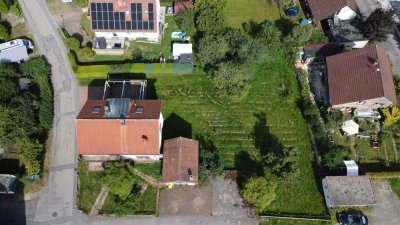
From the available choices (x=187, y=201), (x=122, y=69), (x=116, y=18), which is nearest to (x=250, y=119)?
(x=187, y=201)

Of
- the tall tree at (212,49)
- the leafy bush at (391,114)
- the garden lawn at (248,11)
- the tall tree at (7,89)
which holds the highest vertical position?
the garden lawn at (248,11)

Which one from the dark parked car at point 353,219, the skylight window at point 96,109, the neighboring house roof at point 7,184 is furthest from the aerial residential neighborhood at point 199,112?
the skylight window at point 96,109

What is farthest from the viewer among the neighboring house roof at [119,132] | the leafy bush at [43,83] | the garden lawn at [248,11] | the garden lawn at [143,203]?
the garden lawn at [248,11]

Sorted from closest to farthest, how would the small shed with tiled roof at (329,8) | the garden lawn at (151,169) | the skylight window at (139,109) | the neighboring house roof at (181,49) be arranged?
the skylight window at (139,109) → the garden lawn at (151,169) → the neighboring house roof at (181,49) → the small shed with tiled roof at (329,8)

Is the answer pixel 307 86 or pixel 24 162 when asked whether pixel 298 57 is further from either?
pixel 24 162

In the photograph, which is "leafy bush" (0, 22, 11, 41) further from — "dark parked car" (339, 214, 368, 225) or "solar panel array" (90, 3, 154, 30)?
"dark parked car" (339, 214, 368, 225)

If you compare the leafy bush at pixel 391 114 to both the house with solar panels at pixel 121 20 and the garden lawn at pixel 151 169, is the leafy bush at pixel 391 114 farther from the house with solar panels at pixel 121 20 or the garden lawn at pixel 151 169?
the house with solar panels at pixel 121 20

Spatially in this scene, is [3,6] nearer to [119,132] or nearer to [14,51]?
[14,51]
